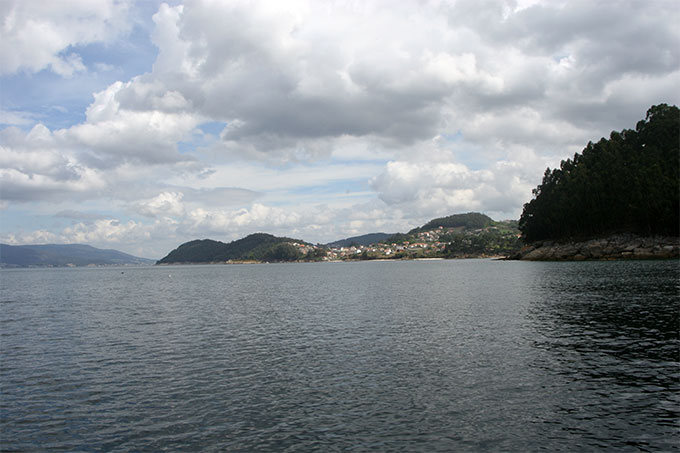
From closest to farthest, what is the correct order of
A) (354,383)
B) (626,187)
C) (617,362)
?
(354,383) < (617,362) < (626,187)

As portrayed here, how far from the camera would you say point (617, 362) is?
26828 millimetres

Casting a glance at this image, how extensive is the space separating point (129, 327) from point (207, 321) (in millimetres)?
7846

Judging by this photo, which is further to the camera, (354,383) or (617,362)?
(617,362)

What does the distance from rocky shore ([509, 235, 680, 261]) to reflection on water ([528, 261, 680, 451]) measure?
94.1m

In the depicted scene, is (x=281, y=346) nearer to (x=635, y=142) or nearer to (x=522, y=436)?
(x=522, y=436)

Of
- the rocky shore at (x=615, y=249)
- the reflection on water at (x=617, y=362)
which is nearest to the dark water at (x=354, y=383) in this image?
the reflection on water at (x=617, y=362)

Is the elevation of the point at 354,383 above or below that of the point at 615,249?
below

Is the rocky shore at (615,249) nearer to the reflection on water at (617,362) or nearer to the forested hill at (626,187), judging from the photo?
the forested hill at (626,187)

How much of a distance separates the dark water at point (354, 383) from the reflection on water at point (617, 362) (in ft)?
0.37

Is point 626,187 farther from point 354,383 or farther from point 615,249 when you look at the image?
point 354,383

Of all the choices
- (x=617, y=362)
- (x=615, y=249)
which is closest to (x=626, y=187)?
(x=615, y=249)

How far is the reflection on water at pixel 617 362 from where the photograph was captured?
Result: 1778 centimetres

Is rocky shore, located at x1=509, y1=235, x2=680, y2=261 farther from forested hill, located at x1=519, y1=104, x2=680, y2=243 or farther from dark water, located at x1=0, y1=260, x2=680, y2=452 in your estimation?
dark water, located at x1=0, y1=260, x2=680, y2=452

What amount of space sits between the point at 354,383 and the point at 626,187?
155360 mm
